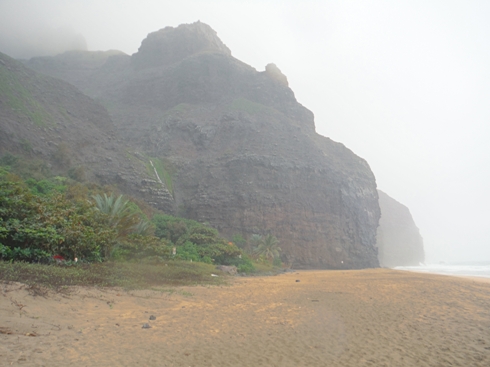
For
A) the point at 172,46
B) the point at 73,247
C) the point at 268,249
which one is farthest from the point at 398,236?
the point at 73,247

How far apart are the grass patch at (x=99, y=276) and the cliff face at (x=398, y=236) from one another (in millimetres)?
111973

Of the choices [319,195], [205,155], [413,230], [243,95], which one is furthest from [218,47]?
[413,230]

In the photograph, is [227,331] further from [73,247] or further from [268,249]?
[268,249]

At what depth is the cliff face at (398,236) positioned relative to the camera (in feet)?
403

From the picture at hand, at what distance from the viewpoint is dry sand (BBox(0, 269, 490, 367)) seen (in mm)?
5281

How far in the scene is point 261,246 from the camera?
42000 millimetres

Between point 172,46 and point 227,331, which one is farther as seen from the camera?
point 172,46

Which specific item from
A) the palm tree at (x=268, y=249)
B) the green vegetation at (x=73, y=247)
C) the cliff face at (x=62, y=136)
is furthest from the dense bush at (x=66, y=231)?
the cliff face at (x=62, y=136)

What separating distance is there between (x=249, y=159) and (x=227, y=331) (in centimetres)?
5290

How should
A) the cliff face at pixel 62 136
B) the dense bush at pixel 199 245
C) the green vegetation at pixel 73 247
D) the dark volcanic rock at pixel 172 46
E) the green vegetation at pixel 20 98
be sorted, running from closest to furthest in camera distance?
the green vegetation at pixel 73 247 < the dense bush at pixel 199 245 < the cliff face at pixel 62 136 < the green vegetation at pixel 20 98 < the dark volcanic rock at pixel 172 46

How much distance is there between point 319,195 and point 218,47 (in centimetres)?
6871

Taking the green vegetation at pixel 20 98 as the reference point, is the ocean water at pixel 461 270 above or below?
below

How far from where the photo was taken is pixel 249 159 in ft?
195

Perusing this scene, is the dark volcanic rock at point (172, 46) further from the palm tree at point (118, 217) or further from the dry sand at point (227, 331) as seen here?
the dry sand at point (227, 331)
